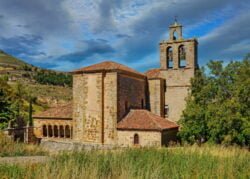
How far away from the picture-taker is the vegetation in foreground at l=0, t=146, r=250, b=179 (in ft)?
24.7

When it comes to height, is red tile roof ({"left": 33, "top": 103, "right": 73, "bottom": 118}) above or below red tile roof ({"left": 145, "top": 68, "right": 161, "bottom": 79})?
below

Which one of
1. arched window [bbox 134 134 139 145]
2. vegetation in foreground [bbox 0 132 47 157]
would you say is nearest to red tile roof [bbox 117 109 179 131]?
arched window [bbox 134 134 139 145]

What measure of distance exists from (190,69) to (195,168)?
20033 mm

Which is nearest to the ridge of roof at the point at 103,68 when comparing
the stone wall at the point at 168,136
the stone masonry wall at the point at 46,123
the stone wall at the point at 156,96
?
the stone wall at the point at 156,96

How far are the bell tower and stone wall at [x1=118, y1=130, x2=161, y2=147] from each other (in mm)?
5787

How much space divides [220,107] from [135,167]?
577 inches

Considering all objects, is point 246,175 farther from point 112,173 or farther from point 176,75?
point 176,75

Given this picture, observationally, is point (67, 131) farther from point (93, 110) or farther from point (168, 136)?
point (168, 136)

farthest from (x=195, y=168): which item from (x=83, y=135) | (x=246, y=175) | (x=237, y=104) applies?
(x=83, y=135)

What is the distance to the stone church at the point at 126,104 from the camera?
24.3 m

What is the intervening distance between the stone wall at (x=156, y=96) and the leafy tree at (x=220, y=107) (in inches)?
162

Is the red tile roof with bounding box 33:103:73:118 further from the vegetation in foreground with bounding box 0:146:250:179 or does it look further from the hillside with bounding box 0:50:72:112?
the hillside with bounding box 0:50:72:112

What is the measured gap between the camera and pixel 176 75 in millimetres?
28703

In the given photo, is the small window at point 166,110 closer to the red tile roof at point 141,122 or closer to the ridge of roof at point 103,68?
the red tile roof at point 141,122
